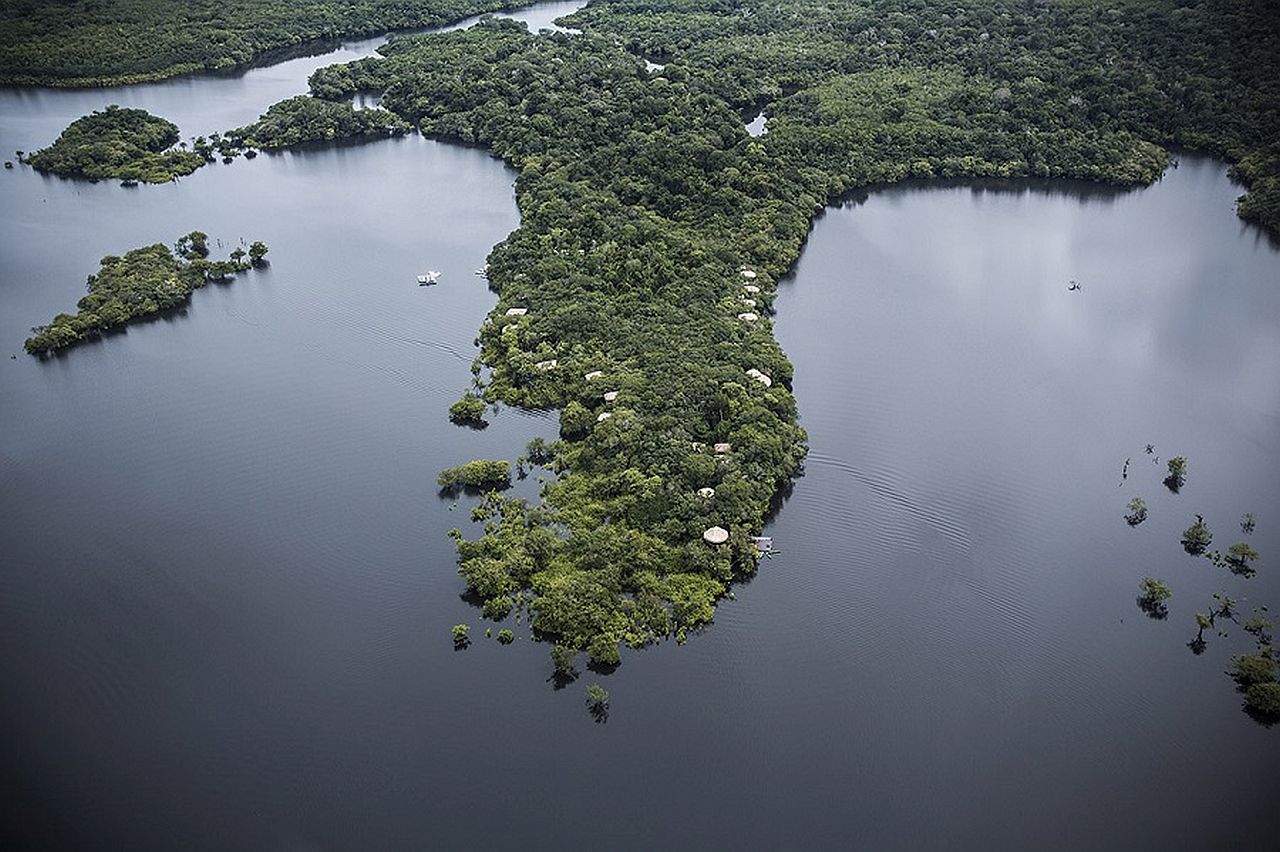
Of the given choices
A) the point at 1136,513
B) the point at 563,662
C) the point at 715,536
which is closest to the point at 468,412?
the point at 715,536

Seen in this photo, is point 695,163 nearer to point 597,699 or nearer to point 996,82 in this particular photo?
point 996,82

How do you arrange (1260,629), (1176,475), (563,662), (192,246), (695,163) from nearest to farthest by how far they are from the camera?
(563,662)
(1260,629)
(1176,475)
(192,246)
(695,163)

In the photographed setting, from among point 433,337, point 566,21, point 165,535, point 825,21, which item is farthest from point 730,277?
point 566,21

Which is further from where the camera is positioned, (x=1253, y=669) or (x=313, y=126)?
(x=313, y=126)

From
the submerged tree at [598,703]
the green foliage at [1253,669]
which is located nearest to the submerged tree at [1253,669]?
the green foliage at [1253,669]

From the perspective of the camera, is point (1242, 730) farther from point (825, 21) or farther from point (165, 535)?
point (825, 21)

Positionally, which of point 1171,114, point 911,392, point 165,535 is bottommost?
point 165,535

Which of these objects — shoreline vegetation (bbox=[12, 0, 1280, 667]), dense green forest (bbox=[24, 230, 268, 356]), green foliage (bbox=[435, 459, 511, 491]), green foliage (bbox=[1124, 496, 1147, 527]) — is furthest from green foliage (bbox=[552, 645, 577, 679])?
dense green forest (bbox=[24, 230, 268, 356])

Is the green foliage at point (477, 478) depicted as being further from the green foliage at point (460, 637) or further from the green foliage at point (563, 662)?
the green foliage at point (563, 662)
